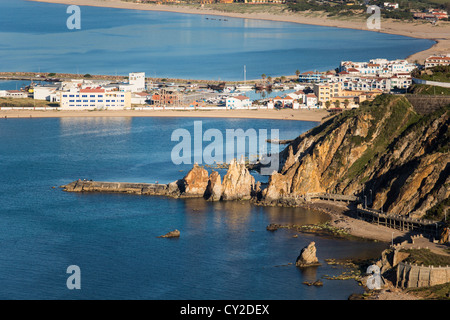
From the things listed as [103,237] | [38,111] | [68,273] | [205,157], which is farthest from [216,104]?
[68,273]

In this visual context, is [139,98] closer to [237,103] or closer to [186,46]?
[237,103]

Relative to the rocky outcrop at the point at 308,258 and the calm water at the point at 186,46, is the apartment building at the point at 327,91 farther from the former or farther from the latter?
the rocky outcrop at the point at 308,258

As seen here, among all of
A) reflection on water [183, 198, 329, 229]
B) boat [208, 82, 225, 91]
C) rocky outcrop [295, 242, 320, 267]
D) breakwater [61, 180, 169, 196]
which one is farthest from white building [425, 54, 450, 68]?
rocky outcrop [295, 242, 320, 267]

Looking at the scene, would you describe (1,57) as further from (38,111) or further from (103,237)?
(103,237)

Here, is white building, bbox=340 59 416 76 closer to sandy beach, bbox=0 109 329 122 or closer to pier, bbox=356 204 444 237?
sandy beach, bbox=0 109 329 122

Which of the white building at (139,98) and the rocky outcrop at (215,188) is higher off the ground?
the white building at (139,98)

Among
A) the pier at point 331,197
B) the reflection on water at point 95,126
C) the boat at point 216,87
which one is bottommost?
the pier at point 331,197

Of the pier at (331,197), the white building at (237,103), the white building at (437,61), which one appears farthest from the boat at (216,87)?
the pier at (331,197)
